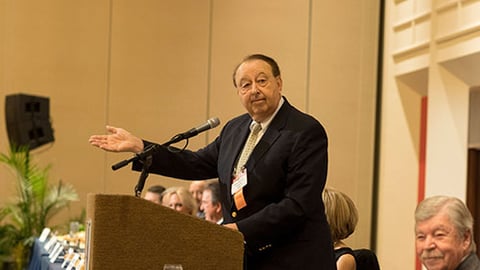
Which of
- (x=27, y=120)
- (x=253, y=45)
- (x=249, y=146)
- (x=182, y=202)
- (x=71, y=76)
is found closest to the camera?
(x=249, y=146)

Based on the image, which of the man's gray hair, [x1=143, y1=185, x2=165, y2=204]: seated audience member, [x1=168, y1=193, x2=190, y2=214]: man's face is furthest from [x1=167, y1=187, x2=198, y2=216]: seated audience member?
the man's gray hair

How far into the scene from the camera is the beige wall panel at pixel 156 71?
9664 millimetres

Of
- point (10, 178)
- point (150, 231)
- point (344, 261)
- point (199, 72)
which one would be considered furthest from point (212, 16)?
point (150, 231)

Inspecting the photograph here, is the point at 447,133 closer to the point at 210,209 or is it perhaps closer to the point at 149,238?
the point at 210,209

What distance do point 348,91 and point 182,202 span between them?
12.3 ft

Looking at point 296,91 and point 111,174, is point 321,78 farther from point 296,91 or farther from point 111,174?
point 111,174

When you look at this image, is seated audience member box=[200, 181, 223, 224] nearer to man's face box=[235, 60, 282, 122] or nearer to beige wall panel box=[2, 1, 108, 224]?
man's face box=[235, 60, 282, 122]

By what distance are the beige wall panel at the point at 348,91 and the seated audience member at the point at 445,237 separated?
670 cm

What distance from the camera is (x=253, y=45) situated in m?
9.75

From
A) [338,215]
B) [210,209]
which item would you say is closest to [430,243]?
[338,215]

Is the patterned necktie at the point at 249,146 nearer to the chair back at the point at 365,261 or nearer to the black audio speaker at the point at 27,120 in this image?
the chair back at the point at 365,261

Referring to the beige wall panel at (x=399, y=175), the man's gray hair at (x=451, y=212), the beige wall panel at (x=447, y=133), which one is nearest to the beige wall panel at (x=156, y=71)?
the beige wall panel at (x=399, y=175)

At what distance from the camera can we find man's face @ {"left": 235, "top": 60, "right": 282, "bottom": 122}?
2.95 meters

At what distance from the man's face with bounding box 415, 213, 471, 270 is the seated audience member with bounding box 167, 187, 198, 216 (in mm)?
3707
